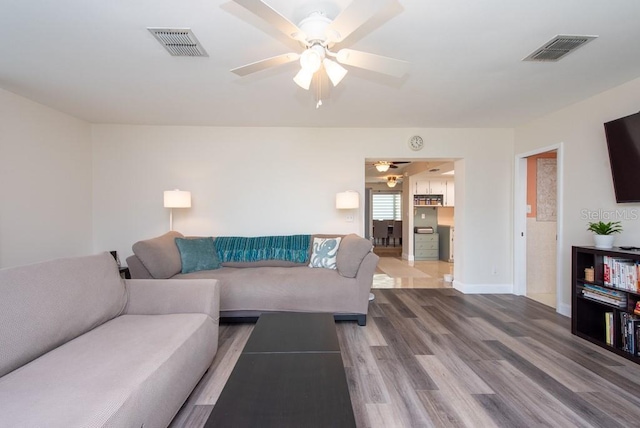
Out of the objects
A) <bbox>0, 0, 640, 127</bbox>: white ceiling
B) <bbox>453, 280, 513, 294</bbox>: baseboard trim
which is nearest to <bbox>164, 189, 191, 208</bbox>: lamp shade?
<bbox>0, 0, 640, 127</bbox>: white ceiling

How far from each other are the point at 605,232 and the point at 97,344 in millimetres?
4121

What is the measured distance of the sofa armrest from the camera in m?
2.06

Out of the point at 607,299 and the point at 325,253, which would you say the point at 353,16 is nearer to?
the point at 325,253

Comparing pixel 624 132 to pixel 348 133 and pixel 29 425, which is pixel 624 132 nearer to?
pixel 348 133

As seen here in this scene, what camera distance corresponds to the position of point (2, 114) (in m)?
2.85

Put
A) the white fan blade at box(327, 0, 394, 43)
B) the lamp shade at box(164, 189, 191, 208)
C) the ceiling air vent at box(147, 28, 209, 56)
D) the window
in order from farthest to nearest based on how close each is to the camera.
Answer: the window
the lamp shade at box(164, 189, 191, 208)
the ceiling air vent at box(147, 28, 209, 56)
the white fan blade at box(327, 0, 394, 43)

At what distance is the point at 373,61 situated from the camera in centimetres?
183

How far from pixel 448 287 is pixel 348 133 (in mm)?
2903

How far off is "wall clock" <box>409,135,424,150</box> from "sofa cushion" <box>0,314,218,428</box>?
3.65 m

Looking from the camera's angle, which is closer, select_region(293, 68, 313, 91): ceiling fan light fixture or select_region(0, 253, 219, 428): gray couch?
select_region(0, 253, 219, 428): gray couch

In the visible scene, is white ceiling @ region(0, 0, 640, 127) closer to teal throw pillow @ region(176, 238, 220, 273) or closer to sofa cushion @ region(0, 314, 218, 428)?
teal throw pillow @ region(176, 238, 220, 273)

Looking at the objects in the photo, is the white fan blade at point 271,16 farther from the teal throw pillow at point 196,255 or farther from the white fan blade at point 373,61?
the teal throw pillow at point 196,255

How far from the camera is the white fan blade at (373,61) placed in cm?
179

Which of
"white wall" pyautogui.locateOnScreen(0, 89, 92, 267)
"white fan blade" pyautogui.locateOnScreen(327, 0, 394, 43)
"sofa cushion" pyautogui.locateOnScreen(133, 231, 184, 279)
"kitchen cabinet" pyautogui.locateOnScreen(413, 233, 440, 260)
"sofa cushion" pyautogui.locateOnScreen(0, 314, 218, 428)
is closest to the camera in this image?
"sofa cushion" pyautogui.locateOnScreen(0, 314, 218, 428)
